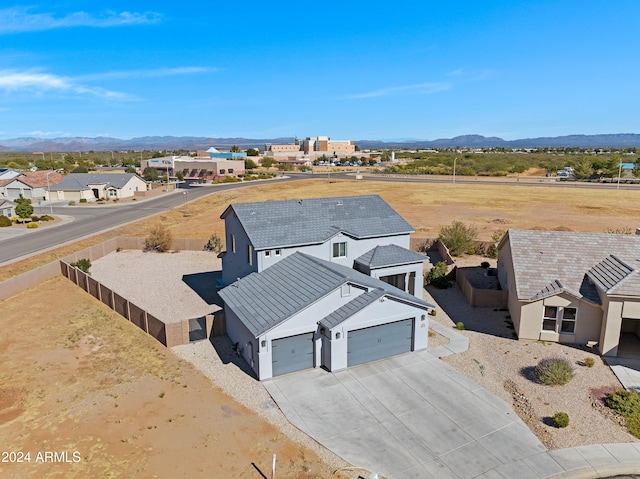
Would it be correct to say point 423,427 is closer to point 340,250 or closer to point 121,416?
point 121,416

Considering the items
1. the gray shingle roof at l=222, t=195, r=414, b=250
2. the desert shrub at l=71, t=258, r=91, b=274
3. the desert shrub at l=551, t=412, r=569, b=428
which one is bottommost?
the desert shrub at l=551, t=412, r=569, b=428

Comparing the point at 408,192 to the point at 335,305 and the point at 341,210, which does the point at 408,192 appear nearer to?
the point at 341,210

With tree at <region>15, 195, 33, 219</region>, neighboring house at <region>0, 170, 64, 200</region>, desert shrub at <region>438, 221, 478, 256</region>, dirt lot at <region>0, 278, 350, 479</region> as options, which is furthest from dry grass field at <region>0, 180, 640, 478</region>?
neighboring house at <region>0, 170, 64, 200</region>

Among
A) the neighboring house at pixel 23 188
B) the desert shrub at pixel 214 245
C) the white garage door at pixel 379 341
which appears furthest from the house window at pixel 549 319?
the neighboring house at pixel 23 188

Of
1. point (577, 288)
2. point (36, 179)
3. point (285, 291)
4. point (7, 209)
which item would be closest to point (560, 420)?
point (577, 288)

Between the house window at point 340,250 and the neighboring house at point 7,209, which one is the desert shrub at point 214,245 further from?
the neighboring house at point 7,209

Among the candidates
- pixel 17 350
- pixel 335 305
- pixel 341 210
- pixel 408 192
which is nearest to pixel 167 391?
pixel 335 305

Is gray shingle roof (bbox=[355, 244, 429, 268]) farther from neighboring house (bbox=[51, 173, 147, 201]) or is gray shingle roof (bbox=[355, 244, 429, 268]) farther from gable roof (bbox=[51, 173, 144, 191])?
gable roof (bbox=[51, 173, 144, 191])
